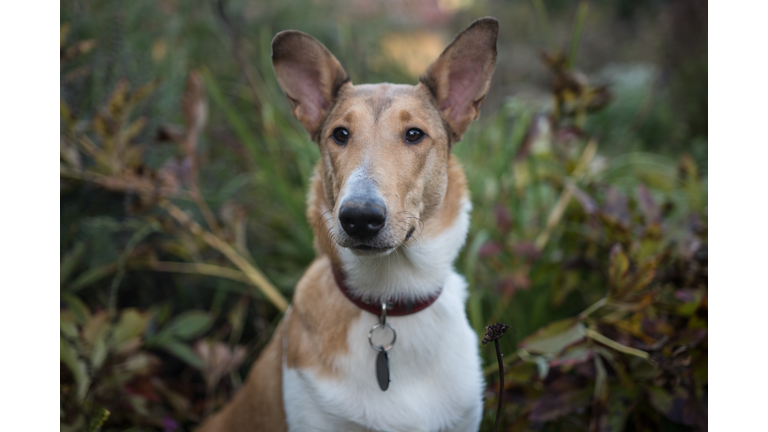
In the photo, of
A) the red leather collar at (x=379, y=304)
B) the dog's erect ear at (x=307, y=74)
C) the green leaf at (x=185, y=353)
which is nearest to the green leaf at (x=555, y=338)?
the red leather collar at (x=379, y=304)

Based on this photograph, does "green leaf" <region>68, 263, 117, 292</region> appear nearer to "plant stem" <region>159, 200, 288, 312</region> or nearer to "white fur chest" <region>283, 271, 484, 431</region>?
"plant stem" <region>159, 200, 288, 312</region>

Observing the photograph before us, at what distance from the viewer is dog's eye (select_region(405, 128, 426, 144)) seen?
6.37ft

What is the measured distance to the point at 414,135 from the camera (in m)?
1.96

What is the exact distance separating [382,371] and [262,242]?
2.19m

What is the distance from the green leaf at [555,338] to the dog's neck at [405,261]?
52 centimetres

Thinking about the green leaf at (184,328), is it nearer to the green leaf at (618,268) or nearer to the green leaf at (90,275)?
the green leaf at (90,275)

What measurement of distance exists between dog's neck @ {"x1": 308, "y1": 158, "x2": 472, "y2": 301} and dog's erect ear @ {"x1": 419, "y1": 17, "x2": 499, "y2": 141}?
42 centimetres

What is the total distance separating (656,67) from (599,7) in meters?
1.98

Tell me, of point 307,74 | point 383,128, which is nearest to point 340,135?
point 383,128

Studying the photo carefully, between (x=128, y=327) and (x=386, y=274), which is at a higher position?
(x=386, y=274)

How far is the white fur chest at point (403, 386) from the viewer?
1.88m

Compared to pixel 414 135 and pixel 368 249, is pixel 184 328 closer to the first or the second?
pixel 368 249

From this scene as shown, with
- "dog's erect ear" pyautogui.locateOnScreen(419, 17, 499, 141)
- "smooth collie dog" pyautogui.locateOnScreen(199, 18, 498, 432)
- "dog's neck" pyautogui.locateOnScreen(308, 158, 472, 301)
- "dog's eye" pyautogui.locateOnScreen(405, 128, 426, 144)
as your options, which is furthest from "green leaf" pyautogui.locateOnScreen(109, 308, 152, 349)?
"dog's erect ear" pyautogui.locateOnScreen(419, 17, 499, 141)

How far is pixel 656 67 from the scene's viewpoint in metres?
6.04
